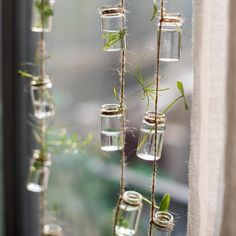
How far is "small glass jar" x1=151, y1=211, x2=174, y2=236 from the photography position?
35.1 inches

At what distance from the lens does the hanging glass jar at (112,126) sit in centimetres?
97

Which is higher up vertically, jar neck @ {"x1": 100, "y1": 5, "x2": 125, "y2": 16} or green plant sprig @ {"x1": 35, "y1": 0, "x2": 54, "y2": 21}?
green plant sprig @ {"x1": 35, "y1": 0, "x2": 54, "y2": 21}

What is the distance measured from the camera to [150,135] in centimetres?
92

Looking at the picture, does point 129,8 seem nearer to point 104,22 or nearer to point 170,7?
point 170,7

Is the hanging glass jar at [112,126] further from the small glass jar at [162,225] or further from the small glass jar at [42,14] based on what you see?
the small glass jar at [42,14]

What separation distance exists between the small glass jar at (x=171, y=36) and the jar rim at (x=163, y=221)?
1.11 ft

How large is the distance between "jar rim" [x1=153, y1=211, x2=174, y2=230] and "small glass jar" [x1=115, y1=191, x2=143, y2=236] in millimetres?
48

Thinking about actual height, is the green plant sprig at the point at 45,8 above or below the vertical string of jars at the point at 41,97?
above

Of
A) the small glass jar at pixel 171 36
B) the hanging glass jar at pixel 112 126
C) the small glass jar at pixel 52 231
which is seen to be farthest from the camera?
the small glass jar at pixel 52 231

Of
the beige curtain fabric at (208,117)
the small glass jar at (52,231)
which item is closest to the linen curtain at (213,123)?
the beige curtain fabric at (208,117)

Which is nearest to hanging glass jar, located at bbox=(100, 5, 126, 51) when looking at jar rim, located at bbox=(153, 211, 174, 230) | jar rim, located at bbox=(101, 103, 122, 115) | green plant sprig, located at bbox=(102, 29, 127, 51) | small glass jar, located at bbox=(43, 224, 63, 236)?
green plant sprig, located at bbox=(102, 29, 127, 51)

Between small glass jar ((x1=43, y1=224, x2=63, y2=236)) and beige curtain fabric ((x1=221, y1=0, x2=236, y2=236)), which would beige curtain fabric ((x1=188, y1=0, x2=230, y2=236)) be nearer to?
beige curtain fabric ((x1=221, y1=0, x2=236, y2=236))

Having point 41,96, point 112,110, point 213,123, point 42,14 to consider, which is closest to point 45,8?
point 42,14

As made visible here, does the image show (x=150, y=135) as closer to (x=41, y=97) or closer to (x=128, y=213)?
(x=128, y=213)
